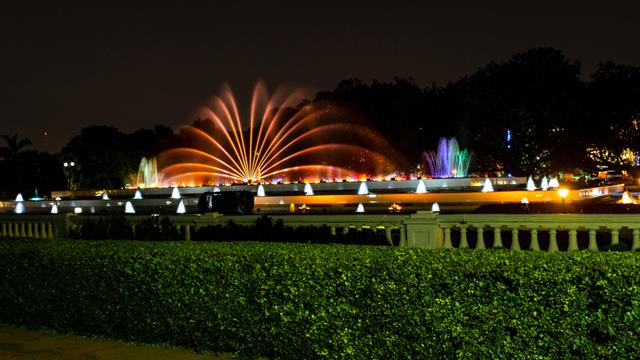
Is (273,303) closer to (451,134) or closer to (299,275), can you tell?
(299,275)

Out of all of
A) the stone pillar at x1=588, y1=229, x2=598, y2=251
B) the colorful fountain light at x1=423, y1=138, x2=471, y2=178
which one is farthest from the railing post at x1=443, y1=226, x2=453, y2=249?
the colorful fountain light at x1=423, y1=138, x2=471, y2=178

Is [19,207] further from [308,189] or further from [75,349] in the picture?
[75,349]

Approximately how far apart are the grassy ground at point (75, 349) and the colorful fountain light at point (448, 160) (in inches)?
1727

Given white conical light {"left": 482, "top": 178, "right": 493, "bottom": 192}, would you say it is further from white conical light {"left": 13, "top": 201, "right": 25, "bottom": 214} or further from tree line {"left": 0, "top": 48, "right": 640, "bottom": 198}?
white conical light {"left": 13, "top": 201, "right": 25, "bottom": 214}

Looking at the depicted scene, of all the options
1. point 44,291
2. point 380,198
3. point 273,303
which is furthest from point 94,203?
point 273,303

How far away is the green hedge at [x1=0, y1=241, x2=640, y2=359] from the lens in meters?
7.36

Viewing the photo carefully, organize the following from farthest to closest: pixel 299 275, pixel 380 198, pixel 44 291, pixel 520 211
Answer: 1. pixel 380 198
2. pixel 520 211
3. pixel 44 291
4. pixel 299 275

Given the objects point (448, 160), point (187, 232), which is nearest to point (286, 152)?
point (448, 160)

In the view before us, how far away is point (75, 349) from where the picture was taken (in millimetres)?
10953

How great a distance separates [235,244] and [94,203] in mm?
36102

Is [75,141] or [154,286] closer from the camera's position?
[154,286]

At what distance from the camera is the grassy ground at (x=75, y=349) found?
10.3 meters

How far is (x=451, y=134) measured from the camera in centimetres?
5362

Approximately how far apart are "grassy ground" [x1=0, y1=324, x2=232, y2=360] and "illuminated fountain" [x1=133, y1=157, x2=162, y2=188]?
66570mm
